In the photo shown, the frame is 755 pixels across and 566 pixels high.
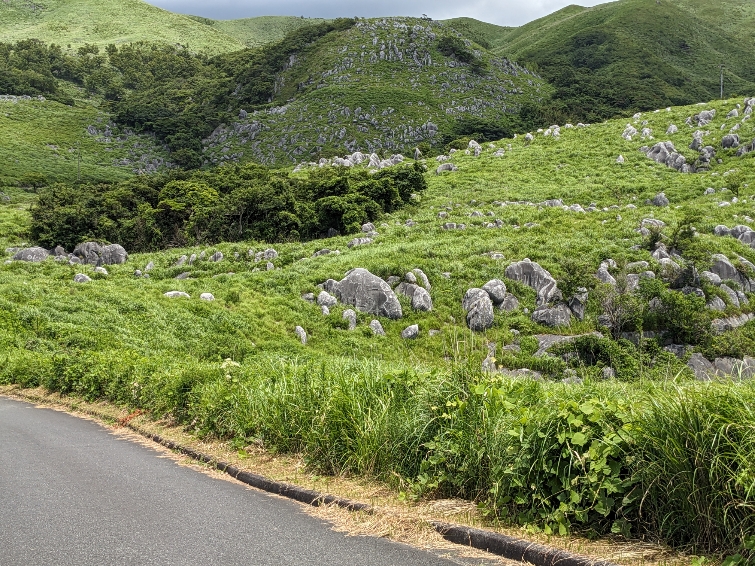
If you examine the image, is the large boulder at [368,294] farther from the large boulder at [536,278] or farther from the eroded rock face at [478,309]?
the large boulder at [536,278]

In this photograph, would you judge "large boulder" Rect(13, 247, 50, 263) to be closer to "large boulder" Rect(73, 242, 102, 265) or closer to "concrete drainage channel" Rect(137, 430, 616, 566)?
"large boulder" Rect(73, 242, 102, 265)

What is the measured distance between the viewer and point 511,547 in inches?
191

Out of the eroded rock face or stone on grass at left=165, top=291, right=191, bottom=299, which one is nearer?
the eroded rock face

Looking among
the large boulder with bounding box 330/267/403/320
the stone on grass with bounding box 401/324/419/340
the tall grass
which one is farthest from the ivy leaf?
the large boulder with bounding box 330/267/403/320

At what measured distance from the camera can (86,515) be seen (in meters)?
6.20

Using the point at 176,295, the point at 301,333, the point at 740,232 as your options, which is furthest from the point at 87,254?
the point at 740,232

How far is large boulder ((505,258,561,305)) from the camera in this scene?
27750 mm

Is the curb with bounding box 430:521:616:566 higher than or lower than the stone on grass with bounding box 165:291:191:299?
higher

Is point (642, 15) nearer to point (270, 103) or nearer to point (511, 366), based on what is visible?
point (270, 103)

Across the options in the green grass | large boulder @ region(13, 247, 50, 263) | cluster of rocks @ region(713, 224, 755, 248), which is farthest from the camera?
the green grass

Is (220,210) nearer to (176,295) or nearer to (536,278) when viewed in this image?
(176,295)

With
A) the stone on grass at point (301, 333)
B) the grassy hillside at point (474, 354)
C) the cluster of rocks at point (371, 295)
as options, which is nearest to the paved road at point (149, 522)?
the grassy hillside at point (474, 354)

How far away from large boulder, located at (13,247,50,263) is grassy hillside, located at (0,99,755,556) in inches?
97.5

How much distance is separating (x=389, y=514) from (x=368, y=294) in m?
22.3
